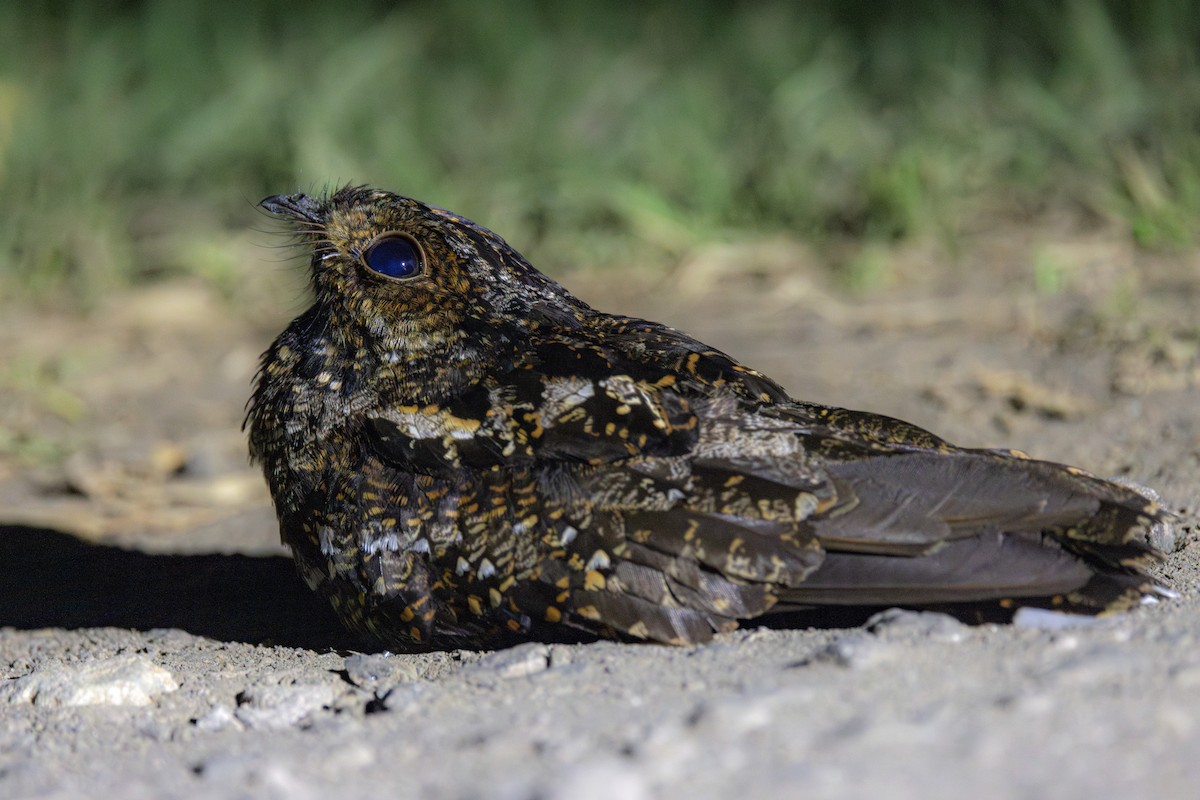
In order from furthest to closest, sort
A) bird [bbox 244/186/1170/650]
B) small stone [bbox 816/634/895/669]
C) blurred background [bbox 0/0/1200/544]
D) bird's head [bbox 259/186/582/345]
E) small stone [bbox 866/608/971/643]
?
blurred background [bbox 0/0/1200/544] < bird's head [bbox 259/186/582/345] < bird [bbox 244/186/1170/650] < small stone [bbox 866/608/971/643] < small stone [bbox 816/634/895/669]

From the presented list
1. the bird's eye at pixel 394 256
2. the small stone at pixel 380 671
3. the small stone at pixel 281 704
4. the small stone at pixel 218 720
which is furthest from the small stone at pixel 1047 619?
the bird's eye at pixel 394 256

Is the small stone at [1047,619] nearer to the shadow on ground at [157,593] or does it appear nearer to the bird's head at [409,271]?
the bird's head at [409,271]

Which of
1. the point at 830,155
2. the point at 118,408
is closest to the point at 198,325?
the point at 118,408

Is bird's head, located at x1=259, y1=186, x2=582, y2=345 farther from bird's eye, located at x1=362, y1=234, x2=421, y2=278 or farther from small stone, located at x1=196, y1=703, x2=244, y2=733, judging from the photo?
small stone, located at x1=196, y1=703, x2=244, y2=733

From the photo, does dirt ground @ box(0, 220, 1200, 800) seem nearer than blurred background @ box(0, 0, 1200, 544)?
Yes

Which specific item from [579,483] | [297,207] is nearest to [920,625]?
[579,483]

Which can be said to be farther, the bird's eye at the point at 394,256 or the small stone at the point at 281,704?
the bird's eye at the point at 394,256

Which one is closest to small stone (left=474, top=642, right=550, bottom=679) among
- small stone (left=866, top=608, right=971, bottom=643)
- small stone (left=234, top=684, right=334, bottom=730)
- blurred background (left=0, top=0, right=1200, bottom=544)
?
small stone (left=234, top=684, right=334, bottom=730)
